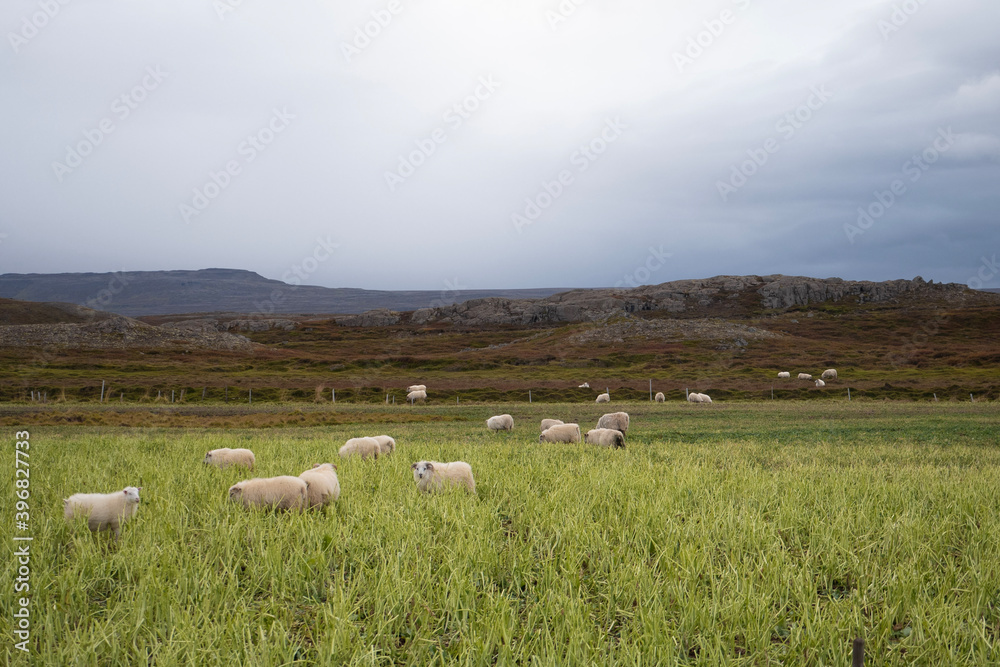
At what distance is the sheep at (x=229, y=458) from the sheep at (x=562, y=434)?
10.4 m

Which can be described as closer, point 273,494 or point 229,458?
point 273,494

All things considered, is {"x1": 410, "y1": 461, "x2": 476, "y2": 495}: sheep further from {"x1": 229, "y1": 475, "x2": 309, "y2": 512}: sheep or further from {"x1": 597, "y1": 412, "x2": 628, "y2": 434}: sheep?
{"x1": 597, "y1": 412, "x2": 628, "y2": 434}: sheep

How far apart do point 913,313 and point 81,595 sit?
140 m

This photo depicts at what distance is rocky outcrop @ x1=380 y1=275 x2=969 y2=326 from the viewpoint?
512 feet

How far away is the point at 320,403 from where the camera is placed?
146ft

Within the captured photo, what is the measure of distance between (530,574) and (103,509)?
5.59 m

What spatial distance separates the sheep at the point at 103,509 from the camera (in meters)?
6.91

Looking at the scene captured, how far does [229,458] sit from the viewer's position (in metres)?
11.8

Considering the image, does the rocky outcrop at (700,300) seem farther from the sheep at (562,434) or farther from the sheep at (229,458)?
the sheep at (229,458)

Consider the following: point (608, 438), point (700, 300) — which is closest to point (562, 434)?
point (608, 438)

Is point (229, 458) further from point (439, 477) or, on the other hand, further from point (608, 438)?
point (608, 438)

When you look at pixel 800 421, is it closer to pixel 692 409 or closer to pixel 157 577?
pixel 692 409

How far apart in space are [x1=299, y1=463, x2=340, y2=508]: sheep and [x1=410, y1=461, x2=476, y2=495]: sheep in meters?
1.36

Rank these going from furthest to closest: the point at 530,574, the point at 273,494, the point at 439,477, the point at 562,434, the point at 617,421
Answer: the point at 617,421, the point at 562,434, the point at 439,477, the point at 273,494, the point at 530,574
